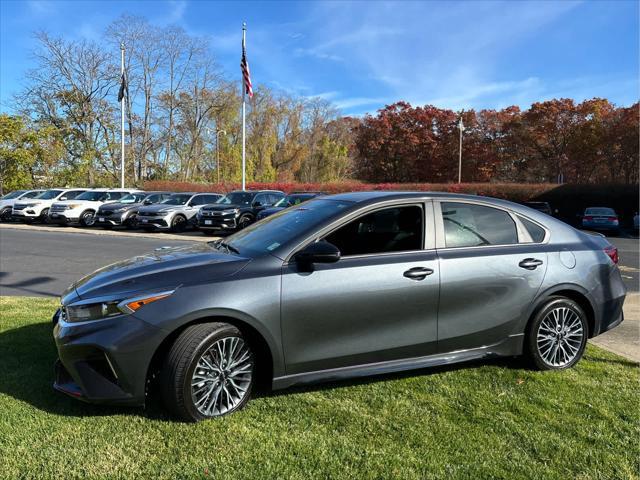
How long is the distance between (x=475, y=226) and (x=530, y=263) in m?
0.55

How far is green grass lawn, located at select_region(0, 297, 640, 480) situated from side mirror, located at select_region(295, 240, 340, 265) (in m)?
1.07

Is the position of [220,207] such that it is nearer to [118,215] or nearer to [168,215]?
[168,215]

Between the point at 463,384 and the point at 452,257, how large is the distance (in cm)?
105

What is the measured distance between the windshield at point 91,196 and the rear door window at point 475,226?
2338 cm

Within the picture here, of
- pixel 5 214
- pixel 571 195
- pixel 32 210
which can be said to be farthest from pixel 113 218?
pixel 571 195

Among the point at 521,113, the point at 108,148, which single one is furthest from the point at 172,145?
the point at 521,113

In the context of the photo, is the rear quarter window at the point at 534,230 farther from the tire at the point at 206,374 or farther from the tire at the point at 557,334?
the tire at the point at 206,374

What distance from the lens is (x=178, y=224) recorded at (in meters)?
20.9

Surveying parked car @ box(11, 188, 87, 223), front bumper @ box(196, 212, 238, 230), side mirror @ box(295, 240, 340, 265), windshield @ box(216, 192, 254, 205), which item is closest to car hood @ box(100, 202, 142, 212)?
parked car @ box(11, 188, 87, 223)

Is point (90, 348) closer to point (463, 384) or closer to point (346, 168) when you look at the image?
point (463, 384)

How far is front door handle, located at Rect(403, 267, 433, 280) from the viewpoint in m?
3.80

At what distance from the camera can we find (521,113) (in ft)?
161

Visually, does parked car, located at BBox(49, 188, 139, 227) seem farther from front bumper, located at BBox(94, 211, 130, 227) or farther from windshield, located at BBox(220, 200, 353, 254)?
windshield, located at BBox(220, 200, 353, 254)

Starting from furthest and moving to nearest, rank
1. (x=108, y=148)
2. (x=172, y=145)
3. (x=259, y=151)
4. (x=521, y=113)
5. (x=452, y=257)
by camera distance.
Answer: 1. (x=259, y=151)
2. (x=172, y=145)
3. (x=521, y=113)
4. (x=108, y=148)
5. (x=452, y=257)
